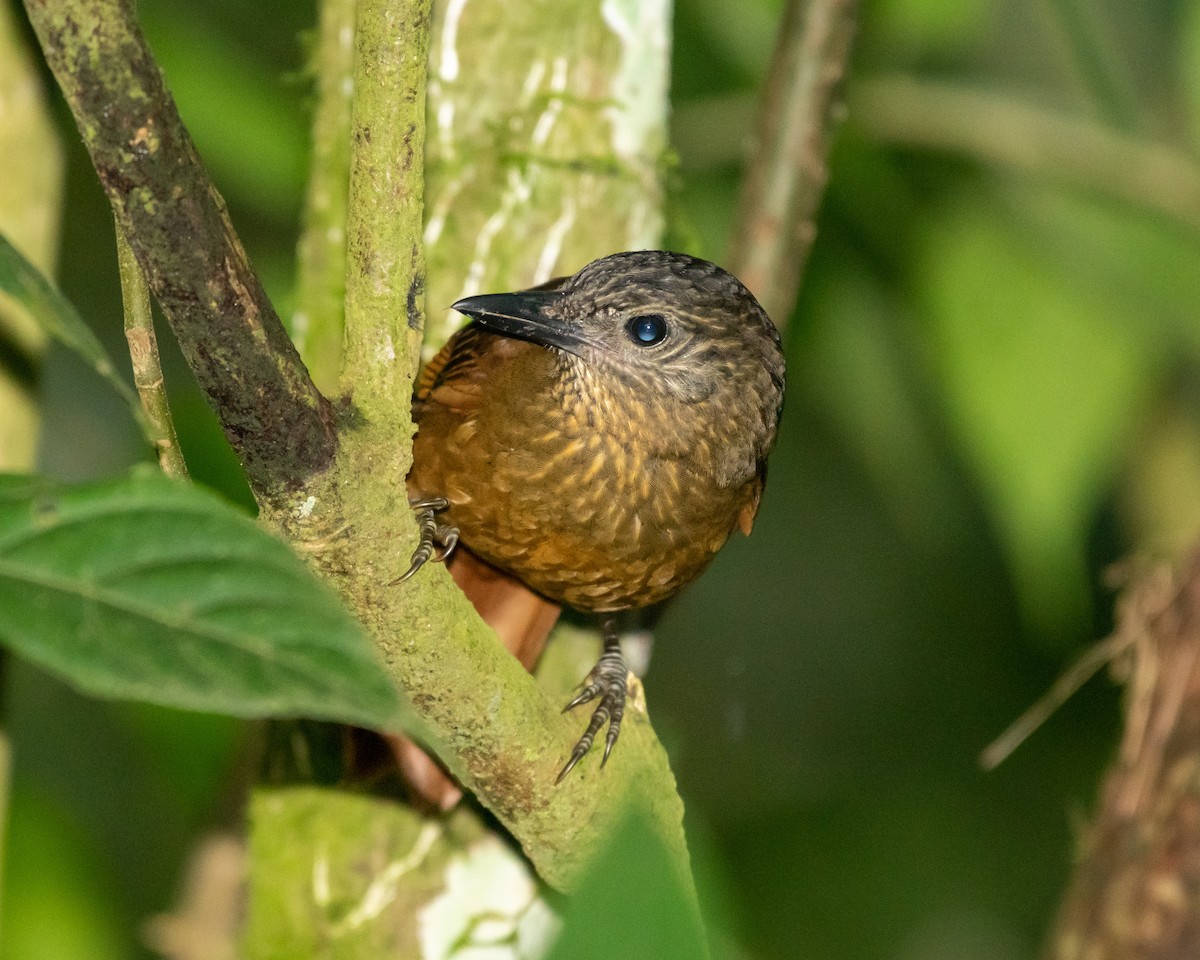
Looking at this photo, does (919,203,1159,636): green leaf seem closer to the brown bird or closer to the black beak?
the brown bird

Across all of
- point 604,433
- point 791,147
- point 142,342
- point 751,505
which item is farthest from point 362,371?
point 791,147

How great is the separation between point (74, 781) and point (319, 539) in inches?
150

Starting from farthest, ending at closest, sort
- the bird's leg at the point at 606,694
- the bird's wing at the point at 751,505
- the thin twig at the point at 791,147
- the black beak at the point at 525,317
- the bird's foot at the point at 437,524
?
1. the thin twig at the point at 791,147
2. the bird's wing at the point at 751,505
3. the bird's foot at the point at 437,524
4. the black beak at the point at 525,317
5. the bird's leg at the point at 606,694

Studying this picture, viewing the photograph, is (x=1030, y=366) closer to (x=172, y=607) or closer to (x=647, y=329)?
(x=647, y=329)

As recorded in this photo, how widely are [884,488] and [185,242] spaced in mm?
4812

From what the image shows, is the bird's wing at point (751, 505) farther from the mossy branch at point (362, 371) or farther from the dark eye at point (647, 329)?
the mossy branch at point (362, 371)

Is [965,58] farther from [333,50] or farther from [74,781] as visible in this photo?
[74,781]

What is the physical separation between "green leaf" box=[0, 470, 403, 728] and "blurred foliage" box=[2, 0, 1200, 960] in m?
0.53

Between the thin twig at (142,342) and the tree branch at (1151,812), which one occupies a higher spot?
the thin twig at (142,342)

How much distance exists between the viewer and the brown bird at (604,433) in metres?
2.40

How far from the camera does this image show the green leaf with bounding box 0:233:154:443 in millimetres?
961

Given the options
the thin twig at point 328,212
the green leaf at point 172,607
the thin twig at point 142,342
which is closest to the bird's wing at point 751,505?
the thin twig at point 328,212

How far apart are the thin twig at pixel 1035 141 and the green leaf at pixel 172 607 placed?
2953 millimetres

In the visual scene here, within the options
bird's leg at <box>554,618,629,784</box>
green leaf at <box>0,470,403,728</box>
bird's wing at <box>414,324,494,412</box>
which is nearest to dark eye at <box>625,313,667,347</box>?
bird's wing at <box>414,324,494,412</box>
